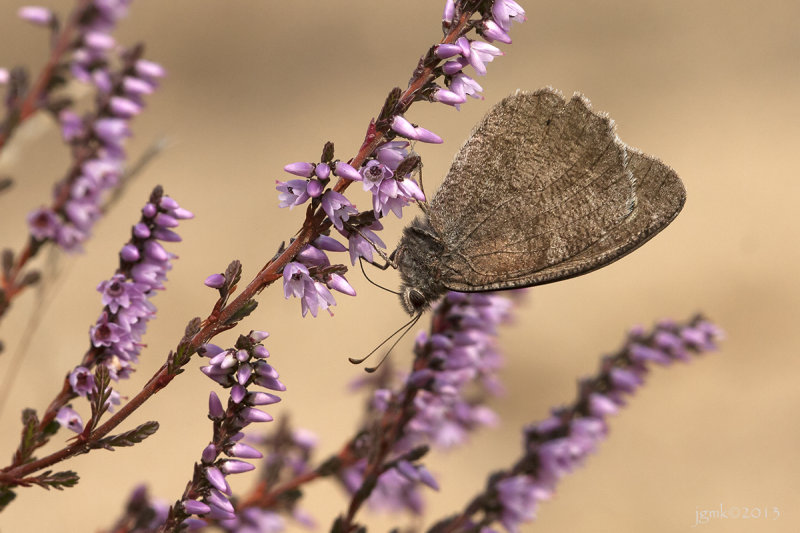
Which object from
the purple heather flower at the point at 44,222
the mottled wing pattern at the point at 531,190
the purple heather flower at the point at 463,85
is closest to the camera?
the purple heather flower at the point at 44,222

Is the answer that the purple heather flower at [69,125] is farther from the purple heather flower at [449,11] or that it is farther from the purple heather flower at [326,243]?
the purple heather flower at [449,11]

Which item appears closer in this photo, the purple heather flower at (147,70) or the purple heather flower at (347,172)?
the purple heather flower at (347,172)

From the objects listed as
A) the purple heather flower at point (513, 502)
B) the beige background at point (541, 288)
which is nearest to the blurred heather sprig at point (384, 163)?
the purple heather flower at point (513, 502)

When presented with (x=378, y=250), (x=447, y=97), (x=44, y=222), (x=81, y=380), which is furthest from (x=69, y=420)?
(x=447, y=97)

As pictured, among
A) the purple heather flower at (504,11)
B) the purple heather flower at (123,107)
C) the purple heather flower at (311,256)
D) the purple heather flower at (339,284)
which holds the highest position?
the purple heather flower at (504,11)

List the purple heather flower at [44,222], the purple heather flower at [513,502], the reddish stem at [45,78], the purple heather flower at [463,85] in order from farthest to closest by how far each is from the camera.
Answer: the purple heather flower at [513,502] < the purple heather flower at [463,85] < the purple heather flower at [44,222] < the reddish stem at [45,78]

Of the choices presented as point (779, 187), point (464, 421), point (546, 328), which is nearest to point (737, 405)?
point (546, 328)

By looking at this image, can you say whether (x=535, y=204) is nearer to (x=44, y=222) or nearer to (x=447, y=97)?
(x=447, y=97)

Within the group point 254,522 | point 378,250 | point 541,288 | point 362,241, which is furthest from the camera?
point 541,288
